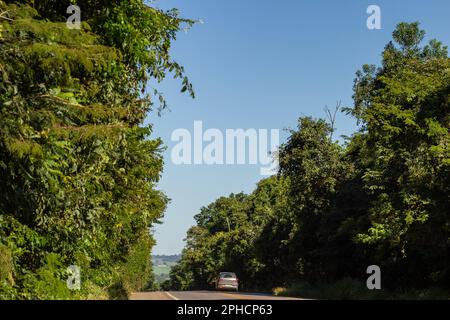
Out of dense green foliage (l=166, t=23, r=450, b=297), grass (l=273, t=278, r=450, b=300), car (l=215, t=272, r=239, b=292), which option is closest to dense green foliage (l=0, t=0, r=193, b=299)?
dense green foliage (l=166, t=23, r=450, b=297)

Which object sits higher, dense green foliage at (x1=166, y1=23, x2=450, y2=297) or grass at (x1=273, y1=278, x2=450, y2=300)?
dense green foliage at (x1=166, y1=23, x2=450, y2=297)

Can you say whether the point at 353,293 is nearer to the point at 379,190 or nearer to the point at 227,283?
the point at 379,190

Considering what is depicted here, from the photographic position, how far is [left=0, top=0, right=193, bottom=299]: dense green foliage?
8016mm

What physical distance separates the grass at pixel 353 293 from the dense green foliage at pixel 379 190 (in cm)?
27

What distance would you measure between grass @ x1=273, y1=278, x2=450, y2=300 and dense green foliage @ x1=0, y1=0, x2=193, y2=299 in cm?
1469

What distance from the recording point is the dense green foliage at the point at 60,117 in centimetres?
802

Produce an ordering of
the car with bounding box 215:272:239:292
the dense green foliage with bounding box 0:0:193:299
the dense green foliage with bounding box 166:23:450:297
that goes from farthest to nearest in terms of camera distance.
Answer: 1. the car with bounding box 215:272:239:292
2. the dense green foliage with bounding box 166:23:450:297
3. the dense green foliage with bounding box 0:0:193:299

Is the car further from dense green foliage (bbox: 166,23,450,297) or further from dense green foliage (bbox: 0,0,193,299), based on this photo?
dense green foliage (bbox: 0,0,193,299)

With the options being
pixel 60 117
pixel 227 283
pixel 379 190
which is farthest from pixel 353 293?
pixel 60 117

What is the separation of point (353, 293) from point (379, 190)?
6035mm

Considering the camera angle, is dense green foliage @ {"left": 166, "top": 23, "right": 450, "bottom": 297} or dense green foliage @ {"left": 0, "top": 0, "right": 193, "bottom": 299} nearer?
dense green foliage @ {"left": 0, "top": 0, "right": 193, "bottom": 299}
